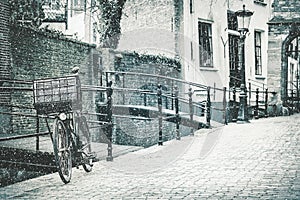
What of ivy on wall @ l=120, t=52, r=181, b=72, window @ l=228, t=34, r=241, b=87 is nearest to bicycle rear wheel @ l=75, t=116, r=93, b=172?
ivy on wall @ l=120, t=52, r=181, b=72

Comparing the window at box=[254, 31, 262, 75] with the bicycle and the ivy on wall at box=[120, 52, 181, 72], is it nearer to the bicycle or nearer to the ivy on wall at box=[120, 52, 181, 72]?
the ivy on wall at box=[120, 52, 181, 72]

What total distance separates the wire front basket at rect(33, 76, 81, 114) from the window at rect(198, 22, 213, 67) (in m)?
12.8

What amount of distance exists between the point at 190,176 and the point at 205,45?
13.1 metres

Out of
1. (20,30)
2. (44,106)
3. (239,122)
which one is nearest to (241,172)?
(44,106)

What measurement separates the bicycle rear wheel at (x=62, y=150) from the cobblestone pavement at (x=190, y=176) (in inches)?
6.5

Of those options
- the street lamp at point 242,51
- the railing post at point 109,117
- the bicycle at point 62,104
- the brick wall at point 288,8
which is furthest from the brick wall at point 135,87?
the brick wall at point 288,8

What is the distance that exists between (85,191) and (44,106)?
4.40 feet

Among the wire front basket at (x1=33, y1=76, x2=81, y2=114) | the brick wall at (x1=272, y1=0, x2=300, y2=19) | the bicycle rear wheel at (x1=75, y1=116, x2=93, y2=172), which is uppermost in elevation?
the brick wall at (x1=272, y1=0, x2=300, y2=19)

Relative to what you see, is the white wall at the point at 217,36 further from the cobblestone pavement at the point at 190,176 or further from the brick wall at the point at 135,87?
the cobblestone pavement at the point at 190,176

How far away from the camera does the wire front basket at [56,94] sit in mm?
6859

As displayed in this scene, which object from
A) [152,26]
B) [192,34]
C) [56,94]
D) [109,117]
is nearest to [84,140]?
[109,117]

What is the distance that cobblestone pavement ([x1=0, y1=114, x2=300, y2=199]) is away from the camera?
5996 mm

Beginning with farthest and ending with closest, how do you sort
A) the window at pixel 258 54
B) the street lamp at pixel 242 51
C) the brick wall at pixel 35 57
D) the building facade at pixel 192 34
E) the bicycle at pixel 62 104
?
the window at pixel 258 54
the building facade at pixel 192 34
the street lamp at pixel 242 51
the brick wall at pixel 35 57
the bicycle at pixel 62 104

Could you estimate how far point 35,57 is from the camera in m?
11.1
